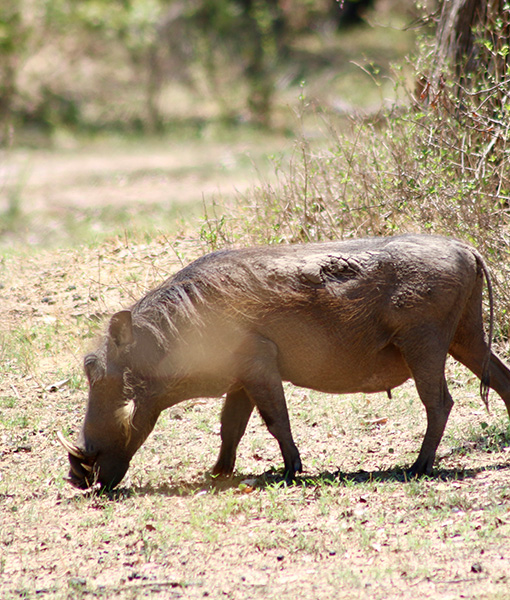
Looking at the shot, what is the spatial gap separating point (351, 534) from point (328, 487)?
64cm

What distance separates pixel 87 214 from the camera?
1377cm

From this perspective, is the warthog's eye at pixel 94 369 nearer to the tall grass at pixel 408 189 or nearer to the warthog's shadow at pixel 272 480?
the warthog's shadow at pixel 272 480

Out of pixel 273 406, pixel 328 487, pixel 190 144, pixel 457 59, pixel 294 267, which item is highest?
pixel 457 59

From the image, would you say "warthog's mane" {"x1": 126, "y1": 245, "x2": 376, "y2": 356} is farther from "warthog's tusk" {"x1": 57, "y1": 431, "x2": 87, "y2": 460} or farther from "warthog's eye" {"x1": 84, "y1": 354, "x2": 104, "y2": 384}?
"warthog's tusk" {"x1": 57, "y1": 431, "x2": 87, "y2": 460}

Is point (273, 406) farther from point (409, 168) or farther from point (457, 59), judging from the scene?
point (457, 59)

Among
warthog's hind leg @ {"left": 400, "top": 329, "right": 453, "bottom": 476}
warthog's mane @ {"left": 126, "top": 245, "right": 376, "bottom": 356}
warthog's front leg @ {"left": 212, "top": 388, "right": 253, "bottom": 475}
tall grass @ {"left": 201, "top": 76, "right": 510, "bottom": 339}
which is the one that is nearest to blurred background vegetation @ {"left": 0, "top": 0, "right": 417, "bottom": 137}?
tall grass @ {"left": 201, "top": 76, "right": 510, "bottom": 339}

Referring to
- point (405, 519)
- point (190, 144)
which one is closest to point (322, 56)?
point (190, 144)

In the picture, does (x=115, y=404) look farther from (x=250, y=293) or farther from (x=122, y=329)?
(x=250, y=293)

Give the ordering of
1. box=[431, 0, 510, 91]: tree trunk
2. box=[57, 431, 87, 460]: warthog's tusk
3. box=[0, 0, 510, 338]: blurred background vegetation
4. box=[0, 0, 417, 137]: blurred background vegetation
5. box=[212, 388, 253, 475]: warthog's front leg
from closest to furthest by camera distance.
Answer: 1. box=[57, 431, 87, 460]: warthog's tusk
2. box=[212, 388, 253, 475]: warthog's front leg
3. box=[431, 0, 510, 91]: tree trunk
4. box=[0, 0, 510, 338]: blurred background vegetation
5. box=[0, 0, 417, 137]: blurred background vegetation

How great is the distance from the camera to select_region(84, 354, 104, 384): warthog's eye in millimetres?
4884

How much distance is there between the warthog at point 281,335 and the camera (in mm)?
4867

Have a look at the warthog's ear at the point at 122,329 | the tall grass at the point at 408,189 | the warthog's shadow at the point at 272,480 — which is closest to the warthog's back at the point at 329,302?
the warthog's ear at the point at 122,329

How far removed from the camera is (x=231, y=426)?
517cm

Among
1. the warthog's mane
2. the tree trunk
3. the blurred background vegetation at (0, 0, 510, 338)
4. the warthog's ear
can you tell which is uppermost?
the tree trunk
